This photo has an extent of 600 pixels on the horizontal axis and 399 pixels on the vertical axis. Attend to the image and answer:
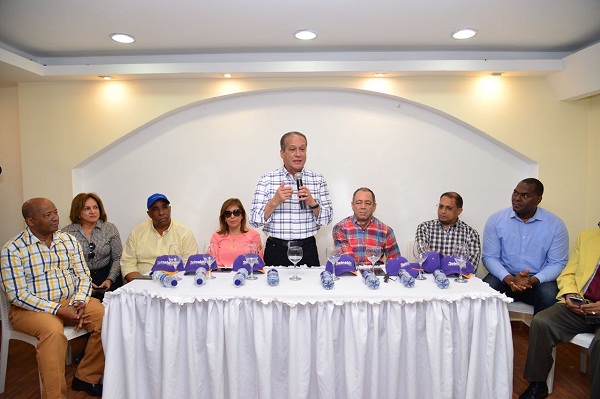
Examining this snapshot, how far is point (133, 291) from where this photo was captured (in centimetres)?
208

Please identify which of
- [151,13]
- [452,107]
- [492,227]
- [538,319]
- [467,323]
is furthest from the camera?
[452,107]

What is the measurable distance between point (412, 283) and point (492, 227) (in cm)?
150

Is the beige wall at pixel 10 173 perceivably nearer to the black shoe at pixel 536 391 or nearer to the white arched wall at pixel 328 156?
the white arched wall at pixel 328 156

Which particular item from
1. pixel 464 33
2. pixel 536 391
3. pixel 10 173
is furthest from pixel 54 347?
pixel 464 33

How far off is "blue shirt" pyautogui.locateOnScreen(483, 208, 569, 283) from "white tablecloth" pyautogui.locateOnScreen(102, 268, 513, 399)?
49.4 inches

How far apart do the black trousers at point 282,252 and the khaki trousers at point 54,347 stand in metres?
1.17

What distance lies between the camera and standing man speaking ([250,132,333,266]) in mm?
2635

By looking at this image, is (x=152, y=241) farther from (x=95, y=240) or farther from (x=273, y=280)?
(x=273, y=280)

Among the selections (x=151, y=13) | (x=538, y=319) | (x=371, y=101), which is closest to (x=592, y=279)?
(x=538, y=319)

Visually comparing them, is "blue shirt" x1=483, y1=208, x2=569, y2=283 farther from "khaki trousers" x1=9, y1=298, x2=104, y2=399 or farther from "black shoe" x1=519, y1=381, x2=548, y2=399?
"khaki trousers" x1=9, y1=298, x2=104, y2=399

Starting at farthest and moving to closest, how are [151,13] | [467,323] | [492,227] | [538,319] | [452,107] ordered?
[452,107], [492,227], [151,13], [538,319], [467,323]

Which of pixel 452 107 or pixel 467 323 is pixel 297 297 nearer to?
pixel 467 323

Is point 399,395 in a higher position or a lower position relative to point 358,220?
lower

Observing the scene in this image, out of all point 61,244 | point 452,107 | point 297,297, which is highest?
point 452,107
